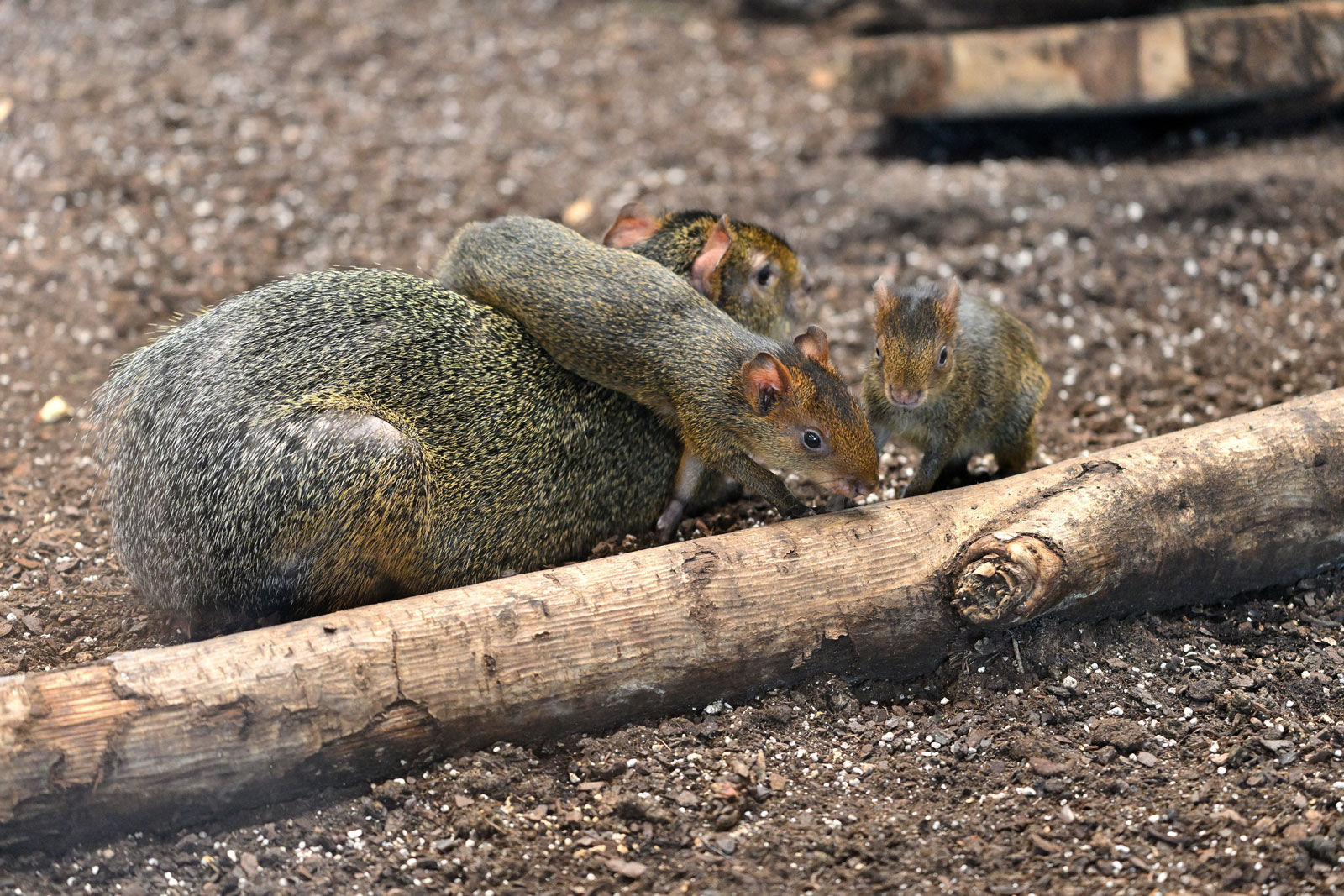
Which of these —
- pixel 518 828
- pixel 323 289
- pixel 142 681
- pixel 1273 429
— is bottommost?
pixel 518 828

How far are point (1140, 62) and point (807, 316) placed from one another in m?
3.17

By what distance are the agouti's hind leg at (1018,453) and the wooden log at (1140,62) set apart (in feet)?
11.8

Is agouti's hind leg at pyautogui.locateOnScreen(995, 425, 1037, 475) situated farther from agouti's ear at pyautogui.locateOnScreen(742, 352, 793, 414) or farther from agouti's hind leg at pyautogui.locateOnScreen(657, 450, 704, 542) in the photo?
agouti's hind leg at pyautogui.locateOnScreen(657, 450, 704, 542)

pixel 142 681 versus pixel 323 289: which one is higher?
pixel 323 289

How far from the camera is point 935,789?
4340mm

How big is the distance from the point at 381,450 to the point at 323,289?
3.06 feet

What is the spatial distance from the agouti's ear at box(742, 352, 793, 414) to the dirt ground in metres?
0.99

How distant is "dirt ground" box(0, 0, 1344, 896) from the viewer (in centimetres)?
406

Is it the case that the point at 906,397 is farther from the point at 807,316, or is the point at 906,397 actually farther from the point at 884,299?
the point at 807,316

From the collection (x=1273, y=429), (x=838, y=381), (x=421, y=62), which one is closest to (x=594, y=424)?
(x=838, y=381)

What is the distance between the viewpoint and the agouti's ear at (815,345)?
5.21 m

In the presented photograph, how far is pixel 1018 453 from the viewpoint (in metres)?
5.91

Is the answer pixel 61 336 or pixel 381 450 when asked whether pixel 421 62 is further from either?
pixel 381 450

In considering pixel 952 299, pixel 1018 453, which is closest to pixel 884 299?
pixel 952 299
